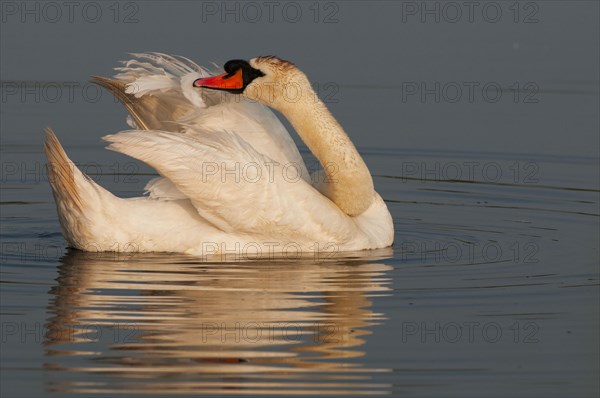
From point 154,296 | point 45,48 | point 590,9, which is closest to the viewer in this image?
point 154,296

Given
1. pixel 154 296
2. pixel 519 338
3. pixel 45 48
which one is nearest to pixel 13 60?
pixel 45 48

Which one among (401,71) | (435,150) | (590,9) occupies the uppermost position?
(590,9)

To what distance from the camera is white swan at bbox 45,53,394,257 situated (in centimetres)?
1216

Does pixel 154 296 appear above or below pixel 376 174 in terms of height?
below

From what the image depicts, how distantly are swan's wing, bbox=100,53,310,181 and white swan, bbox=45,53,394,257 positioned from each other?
1cm

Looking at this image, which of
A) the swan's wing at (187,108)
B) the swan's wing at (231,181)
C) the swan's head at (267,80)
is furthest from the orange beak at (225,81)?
the swan's wing at (231,181)

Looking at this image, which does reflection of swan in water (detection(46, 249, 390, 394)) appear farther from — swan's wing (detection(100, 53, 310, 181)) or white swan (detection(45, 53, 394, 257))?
swan's wing (detection(100, 53, 310, 181))

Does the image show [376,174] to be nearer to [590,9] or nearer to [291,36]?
[291,36]

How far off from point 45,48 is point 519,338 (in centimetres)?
1353

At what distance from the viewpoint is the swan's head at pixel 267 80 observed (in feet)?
41.9

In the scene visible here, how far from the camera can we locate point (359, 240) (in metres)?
13.0

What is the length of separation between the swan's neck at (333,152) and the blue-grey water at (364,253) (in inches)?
25.9

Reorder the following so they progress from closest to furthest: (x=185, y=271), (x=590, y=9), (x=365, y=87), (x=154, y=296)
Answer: (x=154, y=296) → (x=185, y=271) → (x=365, y=87) → (x=590, y=9)

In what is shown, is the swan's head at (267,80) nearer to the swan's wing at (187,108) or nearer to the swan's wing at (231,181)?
the swan's wing at (187,108)
